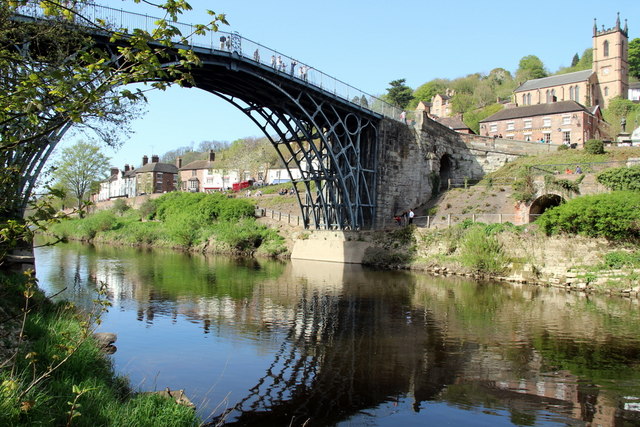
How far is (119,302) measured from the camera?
17828mm

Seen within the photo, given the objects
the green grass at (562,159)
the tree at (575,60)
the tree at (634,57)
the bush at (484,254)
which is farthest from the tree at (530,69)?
the bush at (484,254)

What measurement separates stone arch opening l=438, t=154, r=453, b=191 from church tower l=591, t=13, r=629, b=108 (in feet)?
138

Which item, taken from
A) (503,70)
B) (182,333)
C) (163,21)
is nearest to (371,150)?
(182,333)

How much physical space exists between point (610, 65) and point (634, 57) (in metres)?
18.5

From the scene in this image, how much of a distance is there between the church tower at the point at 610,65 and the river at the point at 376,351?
6672 centimetres

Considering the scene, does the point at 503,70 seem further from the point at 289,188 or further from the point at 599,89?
the point at 289,188

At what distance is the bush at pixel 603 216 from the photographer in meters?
23.7

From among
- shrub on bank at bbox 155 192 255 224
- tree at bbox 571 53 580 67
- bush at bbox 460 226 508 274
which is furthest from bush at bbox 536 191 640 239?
tree at bbox 571 53 580 67

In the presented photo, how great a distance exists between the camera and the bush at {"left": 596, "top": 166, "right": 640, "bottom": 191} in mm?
30328

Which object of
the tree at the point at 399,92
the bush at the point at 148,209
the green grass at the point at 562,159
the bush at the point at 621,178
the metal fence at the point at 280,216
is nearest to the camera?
the bush at the point at 621,178

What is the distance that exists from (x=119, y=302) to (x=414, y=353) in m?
10.9

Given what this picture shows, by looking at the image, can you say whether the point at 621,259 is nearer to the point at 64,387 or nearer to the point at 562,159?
the point at 562,159

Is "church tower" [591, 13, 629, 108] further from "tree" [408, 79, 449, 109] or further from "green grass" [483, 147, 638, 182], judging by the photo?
"green grass" [483, 147, 638, 182]

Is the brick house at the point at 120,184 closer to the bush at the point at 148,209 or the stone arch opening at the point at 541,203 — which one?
the bush at the point at 148,209
